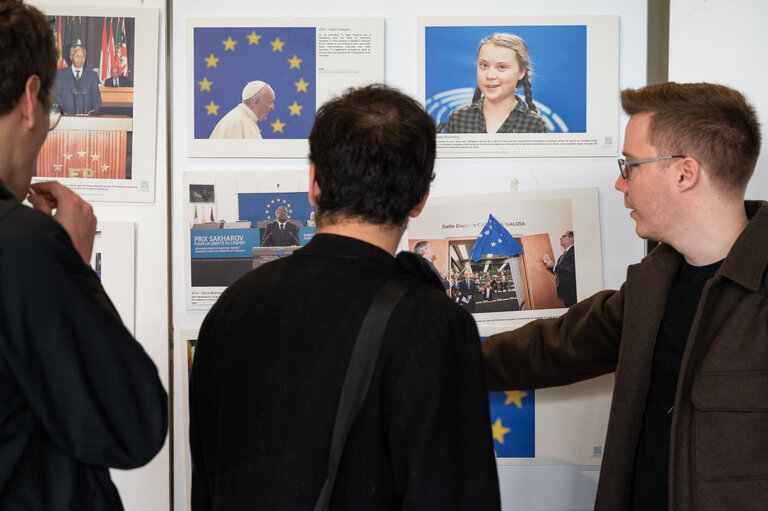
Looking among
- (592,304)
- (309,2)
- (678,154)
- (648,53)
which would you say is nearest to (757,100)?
(648,53)

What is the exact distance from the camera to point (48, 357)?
0.89 metres

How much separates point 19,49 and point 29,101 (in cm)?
7

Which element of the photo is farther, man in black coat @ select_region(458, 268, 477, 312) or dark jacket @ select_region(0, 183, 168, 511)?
man in black coat @ select_region(458, 268, 477, 312)

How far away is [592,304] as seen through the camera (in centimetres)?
172

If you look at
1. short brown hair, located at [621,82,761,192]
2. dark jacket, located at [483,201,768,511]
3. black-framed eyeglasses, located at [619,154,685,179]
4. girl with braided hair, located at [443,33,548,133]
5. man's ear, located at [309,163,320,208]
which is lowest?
dark jacket, located at [483,201,768,511]

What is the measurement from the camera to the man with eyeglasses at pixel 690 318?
1.35 metres

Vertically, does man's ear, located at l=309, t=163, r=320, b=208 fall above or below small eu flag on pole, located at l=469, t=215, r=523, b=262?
above

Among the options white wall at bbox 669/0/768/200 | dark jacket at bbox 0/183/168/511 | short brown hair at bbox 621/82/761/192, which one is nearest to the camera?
dark jacket at bbox 0/183/168/511

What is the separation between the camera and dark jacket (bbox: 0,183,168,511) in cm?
88

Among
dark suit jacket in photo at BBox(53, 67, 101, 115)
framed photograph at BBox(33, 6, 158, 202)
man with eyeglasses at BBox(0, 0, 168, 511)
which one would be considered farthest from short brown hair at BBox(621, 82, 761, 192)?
dark suit jacket in photo at BBox(53, 67, 101, 115)

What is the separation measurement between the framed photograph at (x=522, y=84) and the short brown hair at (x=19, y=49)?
1.08 m

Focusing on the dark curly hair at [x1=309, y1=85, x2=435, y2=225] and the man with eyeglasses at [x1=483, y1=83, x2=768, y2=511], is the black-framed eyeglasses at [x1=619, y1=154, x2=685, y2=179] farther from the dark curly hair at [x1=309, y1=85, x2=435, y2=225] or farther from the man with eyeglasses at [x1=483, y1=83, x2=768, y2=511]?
the dark curly hair at [x1=309, y1=85, x2=435, y2=225]

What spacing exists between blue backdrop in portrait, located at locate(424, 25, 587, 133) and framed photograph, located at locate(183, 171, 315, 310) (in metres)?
0.41

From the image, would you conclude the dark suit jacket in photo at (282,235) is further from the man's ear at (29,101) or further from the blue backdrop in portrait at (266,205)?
the man's ear at (29,101)
